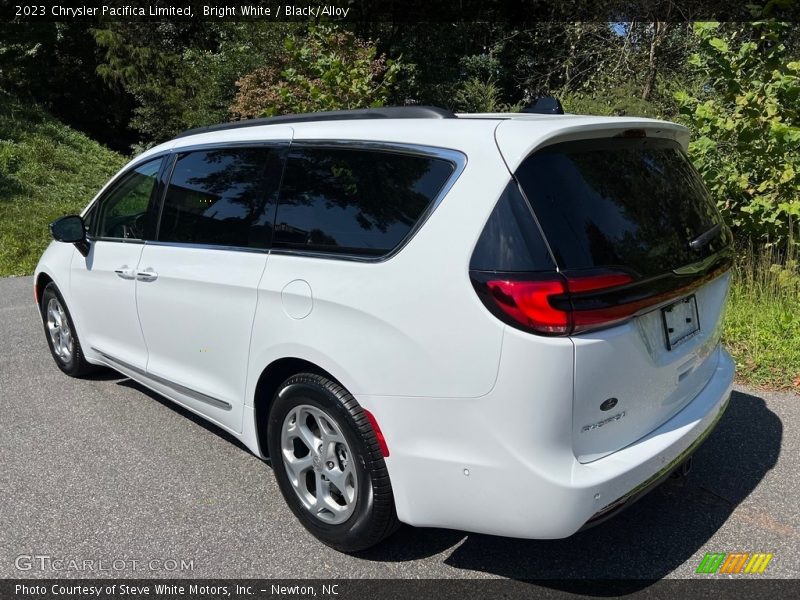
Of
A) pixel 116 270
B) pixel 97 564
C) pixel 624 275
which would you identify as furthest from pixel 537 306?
pixel 116 270

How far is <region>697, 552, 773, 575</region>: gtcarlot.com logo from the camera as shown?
2838mm

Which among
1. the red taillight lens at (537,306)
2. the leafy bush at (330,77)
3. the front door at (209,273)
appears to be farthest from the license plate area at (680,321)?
the leafy bush at (330,77)

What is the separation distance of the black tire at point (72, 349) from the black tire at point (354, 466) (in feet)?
8.72

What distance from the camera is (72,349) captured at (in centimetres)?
511

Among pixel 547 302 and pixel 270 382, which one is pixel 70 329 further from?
pixel 547 302

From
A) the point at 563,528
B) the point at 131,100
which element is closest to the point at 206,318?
the point at 563,528

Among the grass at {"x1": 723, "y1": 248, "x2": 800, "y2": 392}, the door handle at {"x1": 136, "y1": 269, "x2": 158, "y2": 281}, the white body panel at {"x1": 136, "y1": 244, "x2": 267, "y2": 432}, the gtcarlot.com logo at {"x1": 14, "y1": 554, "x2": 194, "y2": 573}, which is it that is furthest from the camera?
the grass at {"x1": 723, "y1": 248, "x2": 800, "y2": 392}

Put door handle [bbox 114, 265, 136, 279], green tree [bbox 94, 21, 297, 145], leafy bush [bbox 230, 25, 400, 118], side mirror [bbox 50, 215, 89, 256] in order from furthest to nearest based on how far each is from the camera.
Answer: green tree [bbox 94, 21, 297, 145]
leafy bush [bbox 230, 25, 400, 118]
side mirror [bbox 50, 215, 89, 256]
door handle [bbox 114, 265, 136, 279]

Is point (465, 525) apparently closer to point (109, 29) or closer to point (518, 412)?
point (518, 412)

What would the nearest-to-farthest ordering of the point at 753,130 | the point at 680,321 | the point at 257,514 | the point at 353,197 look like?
the point at 680,321 → the point at 353,197 → the point at 257,514 → the point at 753,130

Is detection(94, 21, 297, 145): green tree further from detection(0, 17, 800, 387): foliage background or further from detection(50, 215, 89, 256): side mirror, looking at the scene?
detection(50, 215, 89, 256): side mirror

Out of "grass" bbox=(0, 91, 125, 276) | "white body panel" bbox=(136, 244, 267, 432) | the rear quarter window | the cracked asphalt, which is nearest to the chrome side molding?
"white body panel" bbox=(136, 244, 267, 432)

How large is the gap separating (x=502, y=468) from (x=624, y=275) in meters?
0.80

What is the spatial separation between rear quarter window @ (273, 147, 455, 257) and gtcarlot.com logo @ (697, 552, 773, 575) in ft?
5.97
